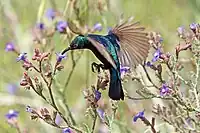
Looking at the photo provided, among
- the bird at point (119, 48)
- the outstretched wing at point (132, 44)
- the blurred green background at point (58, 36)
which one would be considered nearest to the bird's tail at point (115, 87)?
the bird at point (119, 48)

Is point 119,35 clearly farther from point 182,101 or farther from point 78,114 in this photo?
point 78,114

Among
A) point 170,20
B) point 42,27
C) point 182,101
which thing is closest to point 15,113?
point 42,27

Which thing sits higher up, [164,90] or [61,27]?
[61,27]

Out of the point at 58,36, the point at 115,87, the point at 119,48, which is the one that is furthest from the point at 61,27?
the point at 115,87

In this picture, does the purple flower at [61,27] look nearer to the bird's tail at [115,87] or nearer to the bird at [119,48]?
the bird at [119,48]

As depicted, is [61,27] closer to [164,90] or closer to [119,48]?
[119,48]

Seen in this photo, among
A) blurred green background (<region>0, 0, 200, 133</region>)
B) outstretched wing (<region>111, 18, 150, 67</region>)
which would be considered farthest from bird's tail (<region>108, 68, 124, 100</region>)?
blurred green background (<region>0, 0, 200, 133</region>)
